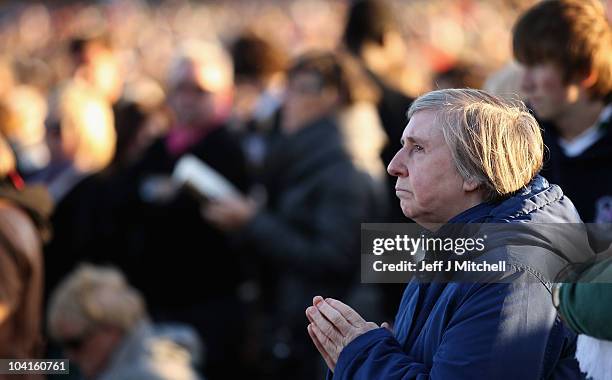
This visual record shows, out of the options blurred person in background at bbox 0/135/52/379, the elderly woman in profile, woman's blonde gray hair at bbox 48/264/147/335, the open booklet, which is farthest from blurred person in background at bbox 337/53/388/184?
the elderly woman in profile

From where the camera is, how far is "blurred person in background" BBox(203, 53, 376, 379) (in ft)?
17.1

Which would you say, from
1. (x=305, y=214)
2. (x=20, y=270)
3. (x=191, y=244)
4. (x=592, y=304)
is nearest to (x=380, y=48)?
(x=305, y=214)

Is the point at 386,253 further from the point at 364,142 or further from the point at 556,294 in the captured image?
the point at 364,142

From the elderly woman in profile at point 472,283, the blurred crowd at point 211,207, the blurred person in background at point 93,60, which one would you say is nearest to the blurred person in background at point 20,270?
the blurred crowd at point 211,207

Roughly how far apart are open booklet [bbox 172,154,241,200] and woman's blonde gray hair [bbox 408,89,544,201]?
299 cm

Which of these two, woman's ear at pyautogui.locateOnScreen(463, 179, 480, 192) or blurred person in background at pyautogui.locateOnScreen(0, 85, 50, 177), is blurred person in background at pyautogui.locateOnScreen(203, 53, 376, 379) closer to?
blurred person in background at pyautogui.locateOnScreen(0, 85, 50, 177)

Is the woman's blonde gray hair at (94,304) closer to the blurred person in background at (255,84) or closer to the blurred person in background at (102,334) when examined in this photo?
the blurred person in background at (102,334)

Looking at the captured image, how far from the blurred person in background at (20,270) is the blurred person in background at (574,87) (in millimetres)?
1647

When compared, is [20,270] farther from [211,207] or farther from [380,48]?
[380,48]

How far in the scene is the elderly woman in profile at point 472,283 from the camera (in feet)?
7.88

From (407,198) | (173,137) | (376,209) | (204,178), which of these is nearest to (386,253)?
(407,198)

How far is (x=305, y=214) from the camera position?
532 cm

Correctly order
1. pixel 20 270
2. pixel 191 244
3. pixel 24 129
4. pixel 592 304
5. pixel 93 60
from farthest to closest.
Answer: pixel 93 60
pixel 24 129
pixel 191 244
pixel 20 270
pixel 592 304

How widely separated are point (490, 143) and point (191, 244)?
3411 mm
